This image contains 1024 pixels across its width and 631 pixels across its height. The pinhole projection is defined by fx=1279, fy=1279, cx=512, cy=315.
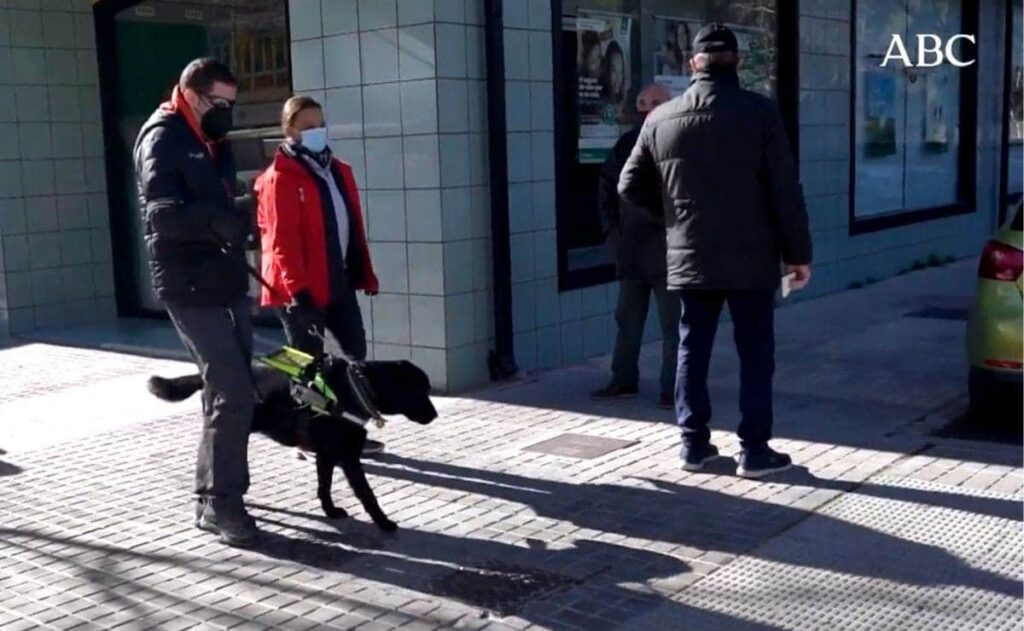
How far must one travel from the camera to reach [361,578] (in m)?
4.86

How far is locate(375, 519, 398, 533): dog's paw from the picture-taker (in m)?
5.35

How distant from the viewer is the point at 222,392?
5.12m

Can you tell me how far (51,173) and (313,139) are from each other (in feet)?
19.4

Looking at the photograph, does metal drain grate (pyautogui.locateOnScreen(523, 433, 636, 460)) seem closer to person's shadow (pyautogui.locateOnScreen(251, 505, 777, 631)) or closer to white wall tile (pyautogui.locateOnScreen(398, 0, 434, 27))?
person's shadow (pyautogui.locateOnScreen(251, 505, 777, 631))

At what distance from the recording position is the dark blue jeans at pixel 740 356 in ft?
19.7

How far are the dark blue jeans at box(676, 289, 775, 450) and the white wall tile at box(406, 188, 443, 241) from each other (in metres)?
2.21

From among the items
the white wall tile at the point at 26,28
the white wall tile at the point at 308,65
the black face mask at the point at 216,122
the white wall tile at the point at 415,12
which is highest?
the white wall tile at the point at 26,28

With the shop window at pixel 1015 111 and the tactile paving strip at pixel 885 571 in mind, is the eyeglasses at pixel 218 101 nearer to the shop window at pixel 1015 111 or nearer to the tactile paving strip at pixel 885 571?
the tactile paving strip at pixel 885 571

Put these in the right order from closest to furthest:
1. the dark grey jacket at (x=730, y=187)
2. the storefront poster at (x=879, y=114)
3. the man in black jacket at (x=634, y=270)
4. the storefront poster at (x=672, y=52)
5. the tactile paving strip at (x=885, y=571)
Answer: the tactile paving strip at (x=885, y=571) < the dark grey jacket at (x=730, y=187) < the man in black jacket at (x=634, y=270) < the storefront poster at (x=672, y=52) < the storefront poster at (x=879, y=114)

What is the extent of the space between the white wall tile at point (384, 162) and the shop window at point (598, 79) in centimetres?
129

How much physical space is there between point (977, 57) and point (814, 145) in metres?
4.82

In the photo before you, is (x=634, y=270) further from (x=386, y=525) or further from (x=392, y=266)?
(x=386, y=525)

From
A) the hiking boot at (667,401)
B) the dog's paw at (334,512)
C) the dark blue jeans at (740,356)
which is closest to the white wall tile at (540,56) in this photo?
the hiking boot at (667,401)

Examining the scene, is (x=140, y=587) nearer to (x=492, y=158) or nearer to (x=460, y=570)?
(x=460, y=570)
